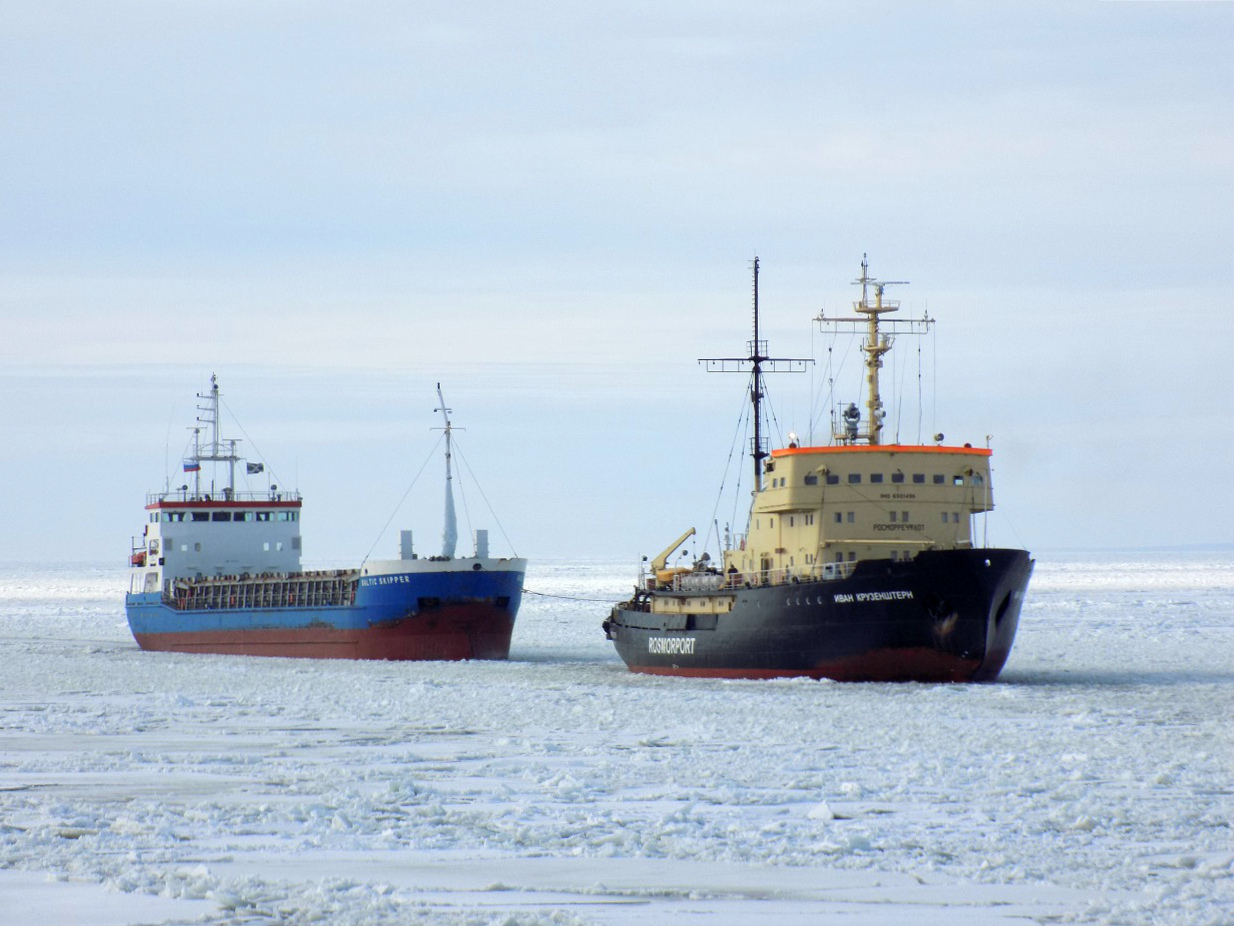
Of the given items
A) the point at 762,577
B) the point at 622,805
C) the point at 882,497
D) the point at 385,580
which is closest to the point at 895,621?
the point at 882,497

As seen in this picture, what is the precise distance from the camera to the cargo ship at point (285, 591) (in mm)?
42250

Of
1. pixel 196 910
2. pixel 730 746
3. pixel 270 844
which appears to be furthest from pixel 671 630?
pixel 196 910

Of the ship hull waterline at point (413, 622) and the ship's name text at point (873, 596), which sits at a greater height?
the ship's name text at point (873, 596)

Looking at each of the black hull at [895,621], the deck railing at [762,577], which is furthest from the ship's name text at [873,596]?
the deck railing at [762,577]

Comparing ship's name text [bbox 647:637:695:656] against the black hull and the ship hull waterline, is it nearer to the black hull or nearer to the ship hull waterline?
the black hull

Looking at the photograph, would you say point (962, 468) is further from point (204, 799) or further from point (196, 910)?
point (196, 910)

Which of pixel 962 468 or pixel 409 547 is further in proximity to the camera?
pixel 409 547

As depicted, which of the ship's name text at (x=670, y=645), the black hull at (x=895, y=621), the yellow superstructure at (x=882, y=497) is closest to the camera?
the black hull at (x=895, y=621)

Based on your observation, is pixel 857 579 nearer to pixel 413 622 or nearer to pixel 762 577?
pixel 762 577

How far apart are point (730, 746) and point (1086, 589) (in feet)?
288

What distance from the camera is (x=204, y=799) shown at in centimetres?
1558

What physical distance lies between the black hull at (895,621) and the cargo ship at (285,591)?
11861 millimetres

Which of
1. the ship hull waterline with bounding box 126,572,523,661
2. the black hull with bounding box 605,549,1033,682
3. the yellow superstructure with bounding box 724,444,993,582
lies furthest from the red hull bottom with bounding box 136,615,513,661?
the yellow superstructure with bounding box 724,444,993,582

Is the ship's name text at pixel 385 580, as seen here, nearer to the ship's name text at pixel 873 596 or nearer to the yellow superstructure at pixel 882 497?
the yellow superstructure at pixel 882 497
